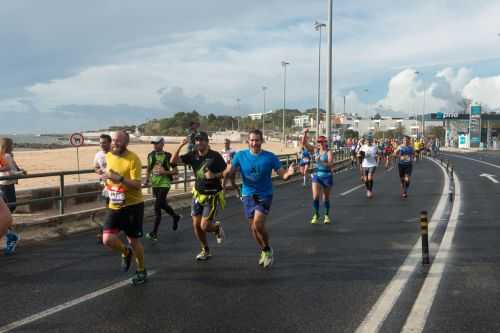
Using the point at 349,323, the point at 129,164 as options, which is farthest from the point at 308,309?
the point at 129,164

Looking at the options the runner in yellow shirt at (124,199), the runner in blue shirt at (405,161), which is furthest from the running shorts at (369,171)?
the runner in yellow shirt at (124,199)

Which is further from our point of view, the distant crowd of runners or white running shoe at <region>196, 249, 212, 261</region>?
white running shoe at <region>196, 249, 212, 261</region>

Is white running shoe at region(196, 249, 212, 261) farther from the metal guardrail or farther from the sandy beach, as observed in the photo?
Result: the sandy beach

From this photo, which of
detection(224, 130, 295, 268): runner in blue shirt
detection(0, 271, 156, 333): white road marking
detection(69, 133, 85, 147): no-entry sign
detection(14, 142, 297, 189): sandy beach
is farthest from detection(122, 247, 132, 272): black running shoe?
detection(69, 133, 85, 147): no-entry sign

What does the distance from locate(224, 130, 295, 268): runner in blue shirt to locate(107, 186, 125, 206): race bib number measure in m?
1.66

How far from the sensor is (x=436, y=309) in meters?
4.98

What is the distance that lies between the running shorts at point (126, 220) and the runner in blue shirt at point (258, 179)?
4.95ft

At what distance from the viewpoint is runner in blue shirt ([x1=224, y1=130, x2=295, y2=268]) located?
6.75 meters

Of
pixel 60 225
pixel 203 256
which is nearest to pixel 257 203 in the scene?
pixel 203 256

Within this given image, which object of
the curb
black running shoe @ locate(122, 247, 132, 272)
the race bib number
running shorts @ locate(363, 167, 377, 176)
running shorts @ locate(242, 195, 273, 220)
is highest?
the race bib number

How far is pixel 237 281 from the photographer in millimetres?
6094

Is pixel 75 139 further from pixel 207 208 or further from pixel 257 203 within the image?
pixel 257 203

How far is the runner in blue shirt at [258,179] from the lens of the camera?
6.75 metres

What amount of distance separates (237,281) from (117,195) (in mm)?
1776
